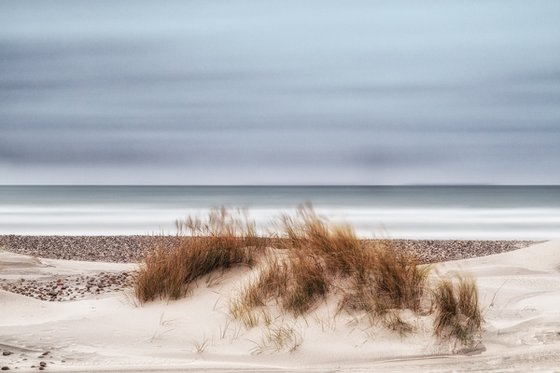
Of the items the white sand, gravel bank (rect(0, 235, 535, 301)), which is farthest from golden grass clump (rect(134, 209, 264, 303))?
gravel bank (rect(0, 235, 535, 301))

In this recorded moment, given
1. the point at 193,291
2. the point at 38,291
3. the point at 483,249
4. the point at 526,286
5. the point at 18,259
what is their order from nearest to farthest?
1. the point at 193,291
2. the point at 526,286
3. the point at 38,291
4. the point at 18,259
5. the point at 483,249

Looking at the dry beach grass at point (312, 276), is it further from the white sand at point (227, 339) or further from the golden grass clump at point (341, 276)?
the white sand at point (227, 339)

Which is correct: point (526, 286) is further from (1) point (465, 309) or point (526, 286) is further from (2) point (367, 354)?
(2) point (367, 354)

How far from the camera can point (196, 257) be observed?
6000 mm

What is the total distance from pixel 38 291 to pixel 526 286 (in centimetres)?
548

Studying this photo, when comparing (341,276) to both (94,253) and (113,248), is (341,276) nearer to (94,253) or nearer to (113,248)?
(94,253)

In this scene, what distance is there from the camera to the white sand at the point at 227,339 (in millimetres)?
4469

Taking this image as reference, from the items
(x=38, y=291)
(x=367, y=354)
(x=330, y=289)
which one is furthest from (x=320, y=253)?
(x=38, y=291)

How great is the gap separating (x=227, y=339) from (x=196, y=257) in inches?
44.9

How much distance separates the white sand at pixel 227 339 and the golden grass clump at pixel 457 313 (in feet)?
0.33

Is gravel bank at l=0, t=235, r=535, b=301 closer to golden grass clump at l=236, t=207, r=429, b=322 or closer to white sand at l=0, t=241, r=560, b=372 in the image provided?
white sand at l=0, t=241, r=560, b=372

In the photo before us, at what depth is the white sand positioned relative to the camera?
14.7ft

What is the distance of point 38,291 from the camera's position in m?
7.55

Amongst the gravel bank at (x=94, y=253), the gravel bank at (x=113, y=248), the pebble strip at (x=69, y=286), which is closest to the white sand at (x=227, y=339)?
the pebble strip at (x=69, y=286)
